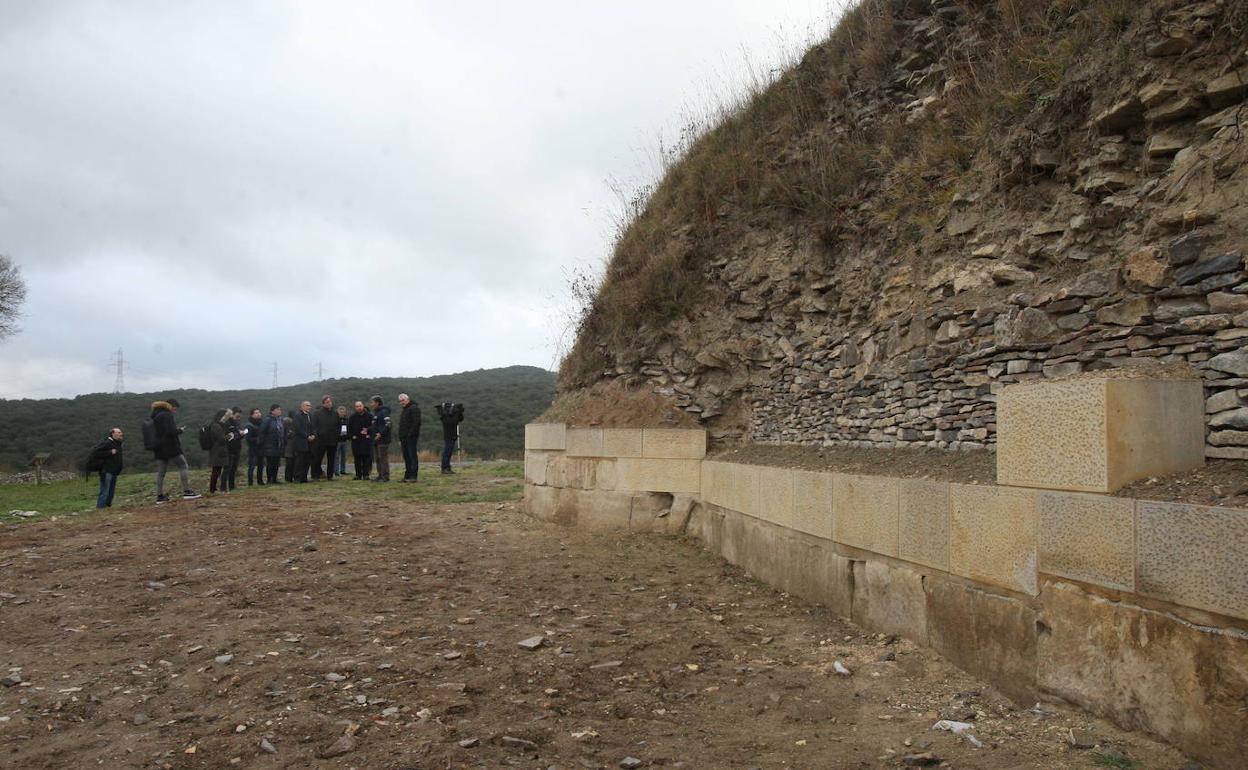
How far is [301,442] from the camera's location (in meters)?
15.4

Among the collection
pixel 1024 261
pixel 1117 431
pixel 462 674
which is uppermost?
pixel 1024 261

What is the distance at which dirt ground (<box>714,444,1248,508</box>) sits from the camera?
3.49m

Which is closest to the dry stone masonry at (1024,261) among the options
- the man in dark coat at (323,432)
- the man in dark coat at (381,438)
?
the man in dark coat at (381,438)

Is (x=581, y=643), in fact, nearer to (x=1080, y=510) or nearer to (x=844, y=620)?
(x=844, y=620)

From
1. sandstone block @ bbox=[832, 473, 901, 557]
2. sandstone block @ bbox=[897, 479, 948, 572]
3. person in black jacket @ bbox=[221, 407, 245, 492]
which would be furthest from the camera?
person in black jacket @ bbox=[221, 407, 245, 492]

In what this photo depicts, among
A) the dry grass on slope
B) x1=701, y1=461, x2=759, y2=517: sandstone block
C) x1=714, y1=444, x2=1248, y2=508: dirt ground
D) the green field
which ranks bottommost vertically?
the green field

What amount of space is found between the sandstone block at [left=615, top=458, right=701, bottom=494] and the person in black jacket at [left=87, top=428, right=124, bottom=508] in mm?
7821

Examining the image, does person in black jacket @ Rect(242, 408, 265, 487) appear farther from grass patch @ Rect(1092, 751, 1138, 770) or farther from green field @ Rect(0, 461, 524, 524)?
grass patch @ Rect(1092, 751, 1138, 770)

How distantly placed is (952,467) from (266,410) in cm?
4300

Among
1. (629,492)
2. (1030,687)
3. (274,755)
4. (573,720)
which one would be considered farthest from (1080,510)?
(629,492)

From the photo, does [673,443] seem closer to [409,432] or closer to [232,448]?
[409,432]

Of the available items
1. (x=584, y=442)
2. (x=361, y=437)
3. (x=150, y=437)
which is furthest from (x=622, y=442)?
(x=361, y=437)

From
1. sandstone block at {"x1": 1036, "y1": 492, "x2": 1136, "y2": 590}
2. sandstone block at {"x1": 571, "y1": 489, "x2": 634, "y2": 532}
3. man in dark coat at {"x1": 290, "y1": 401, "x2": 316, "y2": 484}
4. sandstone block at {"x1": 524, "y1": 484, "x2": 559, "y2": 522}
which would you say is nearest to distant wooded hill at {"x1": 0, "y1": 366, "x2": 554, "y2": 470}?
man in dark coat at {"x1": 290, "y1": 401, "x2": 316, "y2": 484}

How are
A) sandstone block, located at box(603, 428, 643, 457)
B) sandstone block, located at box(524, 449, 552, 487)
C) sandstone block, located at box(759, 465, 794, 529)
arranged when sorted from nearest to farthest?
sandstone block, located at box(759, 465, 794, 529) < sandstone block, located at box(603, 428, 643, 457) < sandstone block, located at box(524, 449, 552, 487)
